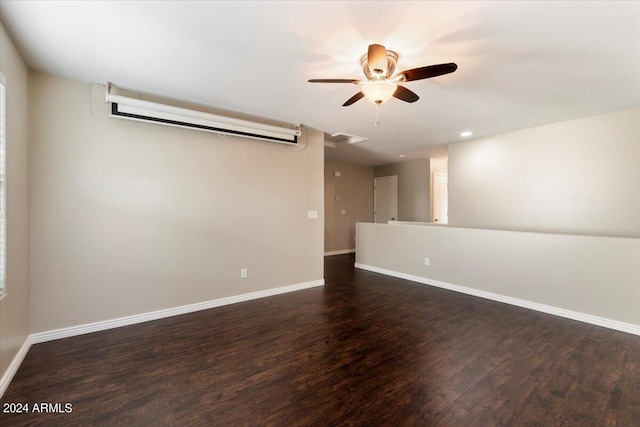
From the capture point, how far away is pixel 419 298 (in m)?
3.85

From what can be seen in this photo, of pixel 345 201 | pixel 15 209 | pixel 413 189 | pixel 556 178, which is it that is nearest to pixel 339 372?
pixel 15 209

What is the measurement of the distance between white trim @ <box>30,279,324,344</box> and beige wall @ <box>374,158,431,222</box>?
4.07 metres

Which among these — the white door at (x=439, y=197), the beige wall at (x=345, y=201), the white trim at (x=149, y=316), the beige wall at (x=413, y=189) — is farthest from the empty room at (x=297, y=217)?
the beige wall at (x=345, y=201)

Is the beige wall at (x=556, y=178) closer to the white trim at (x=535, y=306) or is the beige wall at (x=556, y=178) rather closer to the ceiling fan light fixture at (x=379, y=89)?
the white trim at (x=535, y=306)

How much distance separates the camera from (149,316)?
3.05 meters

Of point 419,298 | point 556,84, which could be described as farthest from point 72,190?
point 556,84

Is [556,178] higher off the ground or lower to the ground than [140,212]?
higher

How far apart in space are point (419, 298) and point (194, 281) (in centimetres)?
301

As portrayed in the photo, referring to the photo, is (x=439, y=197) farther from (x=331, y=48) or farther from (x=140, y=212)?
(x=140, y=212)

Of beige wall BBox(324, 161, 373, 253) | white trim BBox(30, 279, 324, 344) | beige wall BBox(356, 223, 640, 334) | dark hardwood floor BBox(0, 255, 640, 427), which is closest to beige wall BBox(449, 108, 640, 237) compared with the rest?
beige wall BBox(356, 223, 640, 334)

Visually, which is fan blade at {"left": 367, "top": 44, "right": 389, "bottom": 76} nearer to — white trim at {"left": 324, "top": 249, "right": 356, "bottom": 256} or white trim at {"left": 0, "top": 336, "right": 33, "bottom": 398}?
white trim at {"left": 0, "top": 336, "right": 33, "bottom": 398}

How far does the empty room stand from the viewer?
177 cm

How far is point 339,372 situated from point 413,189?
572 centimetres

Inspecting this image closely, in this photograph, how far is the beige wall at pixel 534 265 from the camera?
2920 millimetres
